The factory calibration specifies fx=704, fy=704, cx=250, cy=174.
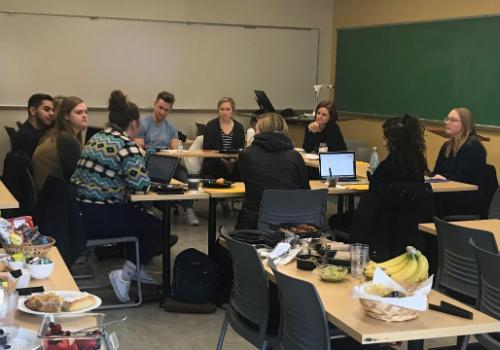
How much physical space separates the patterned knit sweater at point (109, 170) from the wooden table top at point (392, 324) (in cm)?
213

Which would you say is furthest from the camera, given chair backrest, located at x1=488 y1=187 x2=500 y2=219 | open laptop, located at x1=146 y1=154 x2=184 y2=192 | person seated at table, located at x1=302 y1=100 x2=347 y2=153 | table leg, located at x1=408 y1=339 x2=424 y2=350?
person seated at table, located at x1=302 y1=100 x2=347 y2=153

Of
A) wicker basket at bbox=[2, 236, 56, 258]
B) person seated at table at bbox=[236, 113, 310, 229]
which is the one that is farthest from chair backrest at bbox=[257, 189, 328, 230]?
wicker basket at bbox=[2, 236, 56, 258]

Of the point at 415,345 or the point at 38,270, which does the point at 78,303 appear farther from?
the point at 415,345

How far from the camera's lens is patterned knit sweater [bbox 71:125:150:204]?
4492 mm

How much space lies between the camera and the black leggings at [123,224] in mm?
4578

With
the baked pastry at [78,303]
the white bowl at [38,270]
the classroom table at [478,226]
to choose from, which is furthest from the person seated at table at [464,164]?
the baked pastry at [78,303]

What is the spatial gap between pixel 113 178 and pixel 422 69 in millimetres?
4573

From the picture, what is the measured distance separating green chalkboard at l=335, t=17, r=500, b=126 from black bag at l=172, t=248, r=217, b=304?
3661 millimetres

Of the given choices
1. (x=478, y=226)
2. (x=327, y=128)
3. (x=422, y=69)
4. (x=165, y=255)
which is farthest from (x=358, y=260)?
(x=422, y=69)

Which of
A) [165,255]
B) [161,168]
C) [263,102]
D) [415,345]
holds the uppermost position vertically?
[263,102]

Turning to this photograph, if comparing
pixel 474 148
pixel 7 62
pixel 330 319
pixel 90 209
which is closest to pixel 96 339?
pixel 330 319

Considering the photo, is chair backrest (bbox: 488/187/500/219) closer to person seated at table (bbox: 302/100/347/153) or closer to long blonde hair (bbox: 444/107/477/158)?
long blonde hair (bbox: 444/107/477/158)

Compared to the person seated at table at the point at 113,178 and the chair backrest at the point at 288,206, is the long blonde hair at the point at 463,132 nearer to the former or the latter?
the chair backrest at the point at 288,206

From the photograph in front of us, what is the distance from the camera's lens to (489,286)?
10.3 ft
